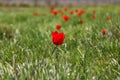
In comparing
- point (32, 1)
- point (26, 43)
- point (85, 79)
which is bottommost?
point (32, 1)

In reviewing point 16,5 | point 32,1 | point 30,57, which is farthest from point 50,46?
point 32,1

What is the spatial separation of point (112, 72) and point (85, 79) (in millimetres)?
426

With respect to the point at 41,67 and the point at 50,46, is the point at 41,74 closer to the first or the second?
the point at 41,67

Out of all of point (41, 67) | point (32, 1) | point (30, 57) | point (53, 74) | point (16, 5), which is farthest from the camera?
point (32, 1)

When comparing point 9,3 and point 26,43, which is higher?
point 26,43

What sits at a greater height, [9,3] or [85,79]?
[85,79]

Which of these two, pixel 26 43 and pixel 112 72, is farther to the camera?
pixel 26 43

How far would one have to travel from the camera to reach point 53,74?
2.79m

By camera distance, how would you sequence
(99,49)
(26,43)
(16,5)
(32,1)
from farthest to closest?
(32,1)
(16,5)
(26,43)
(99,49)

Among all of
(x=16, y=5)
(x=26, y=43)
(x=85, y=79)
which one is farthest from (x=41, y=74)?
(x=16, y=5)

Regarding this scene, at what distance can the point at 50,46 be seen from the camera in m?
4.24

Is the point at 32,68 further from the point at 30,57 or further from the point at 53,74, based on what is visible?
the point at 30,57

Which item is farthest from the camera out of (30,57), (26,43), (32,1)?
(32,1)

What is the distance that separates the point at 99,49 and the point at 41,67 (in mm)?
1338
